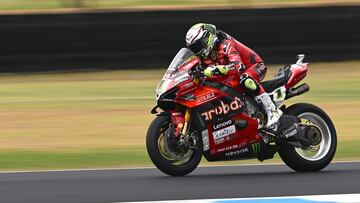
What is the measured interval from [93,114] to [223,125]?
210 inches

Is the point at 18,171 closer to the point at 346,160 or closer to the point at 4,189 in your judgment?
the point at 4,189

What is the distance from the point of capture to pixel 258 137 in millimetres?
7852

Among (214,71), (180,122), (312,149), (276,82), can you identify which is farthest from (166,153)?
(312,149)

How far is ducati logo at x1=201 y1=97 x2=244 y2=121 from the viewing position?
7.74m

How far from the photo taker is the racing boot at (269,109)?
25.5ft

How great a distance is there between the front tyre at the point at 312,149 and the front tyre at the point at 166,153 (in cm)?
92

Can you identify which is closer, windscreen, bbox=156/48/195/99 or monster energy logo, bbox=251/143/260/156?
windscreen, bbox=156/48/195/99

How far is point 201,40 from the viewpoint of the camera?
7637mm

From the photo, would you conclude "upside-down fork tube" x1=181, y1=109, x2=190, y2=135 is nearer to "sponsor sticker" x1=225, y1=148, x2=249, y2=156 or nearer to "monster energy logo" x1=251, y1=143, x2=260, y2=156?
"sponsor sticker" x1=225, y1=148, x2=249, y2=156

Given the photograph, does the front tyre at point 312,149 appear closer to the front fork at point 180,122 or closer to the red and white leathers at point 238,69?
the red and white leathers at point 238,69

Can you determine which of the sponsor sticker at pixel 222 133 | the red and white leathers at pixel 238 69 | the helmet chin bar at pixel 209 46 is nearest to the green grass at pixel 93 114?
the sponsor sticker at pixel 222 133

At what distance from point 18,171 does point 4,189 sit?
44.2 inches
